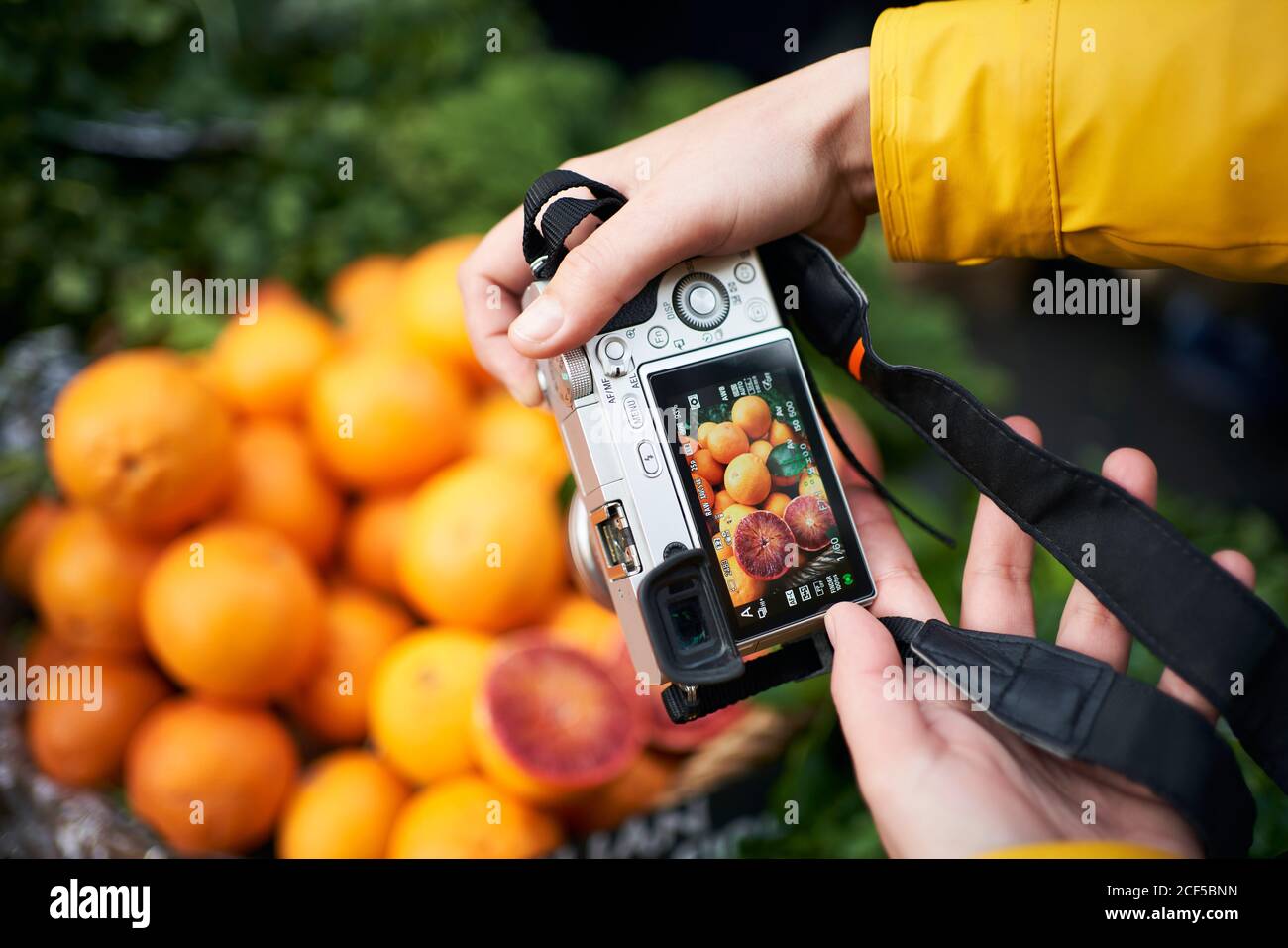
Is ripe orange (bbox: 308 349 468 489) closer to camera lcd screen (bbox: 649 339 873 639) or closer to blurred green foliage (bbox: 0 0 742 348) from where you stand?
blurred green foliage (bbox: 0 0 742 348)

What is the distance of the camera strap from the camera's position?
875 mm

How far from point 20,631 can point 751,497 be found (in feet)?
4.67

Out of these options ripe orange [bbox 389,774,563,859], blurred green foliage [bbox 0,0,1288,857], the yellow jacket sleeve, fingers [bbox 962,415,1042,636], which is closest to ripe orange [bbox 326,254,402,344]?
blurred green foliage [bbox 0,0,1288,857]

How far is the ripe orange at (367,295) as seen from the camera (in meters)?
1.94

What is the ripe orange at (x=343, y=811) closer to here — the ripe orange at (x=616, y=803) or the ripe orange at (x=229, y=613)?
the ripe orange at (x=229, y=613)

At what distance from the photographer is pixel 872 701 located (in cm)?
94

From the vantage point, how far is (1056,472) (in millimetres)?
990

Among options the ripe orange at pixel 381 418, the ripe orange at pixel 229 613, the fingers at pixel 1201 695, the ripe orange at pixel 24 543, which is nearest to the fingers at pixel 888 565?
the fingers at pixel 1201 695

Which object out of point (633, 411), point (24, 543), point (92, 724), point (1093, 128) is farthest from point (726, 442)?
point (24, 543)

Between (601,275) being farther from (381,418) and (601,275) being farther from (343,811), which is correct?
(343,811)

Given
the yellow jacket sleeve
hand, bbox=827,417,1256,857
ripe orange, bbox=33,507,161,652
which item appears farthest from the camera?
ripe orange, bbox=33,507,161,652

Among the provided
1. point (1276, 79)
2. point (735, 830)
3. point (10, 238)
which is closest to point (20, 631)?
point (10, 238)

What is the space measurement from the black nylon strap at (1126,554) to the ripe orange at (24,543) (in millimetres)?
1453

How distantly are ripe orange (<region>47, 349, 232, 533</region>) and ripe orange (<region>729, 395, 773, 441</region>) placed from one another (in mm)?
919
